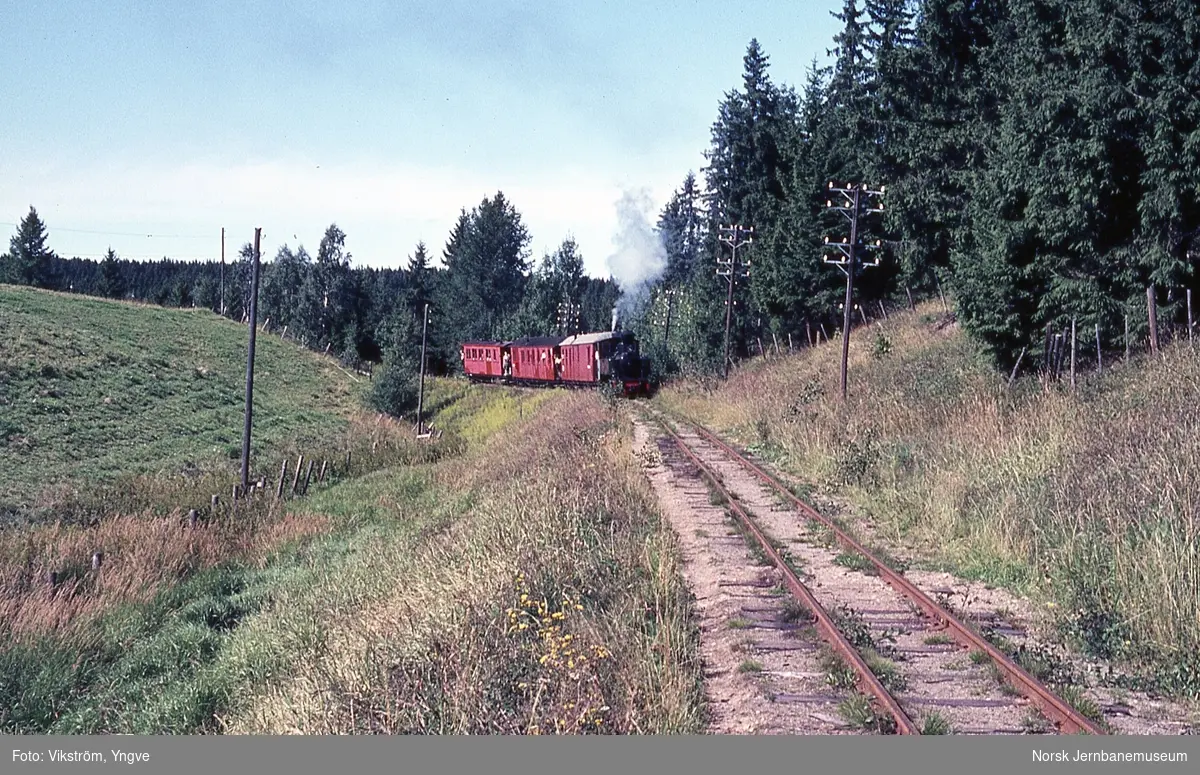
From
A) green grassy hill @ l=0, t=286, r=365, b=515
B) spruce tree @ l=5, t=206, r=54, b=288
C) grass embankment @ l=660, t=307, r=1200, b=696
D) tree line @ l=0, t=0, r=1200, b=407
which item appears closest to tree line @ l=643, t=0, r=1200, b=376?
tree line @ l=0, t=0, r=1200, b=407

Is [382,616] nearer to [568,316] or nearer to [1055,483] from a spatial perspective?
[1055,483]

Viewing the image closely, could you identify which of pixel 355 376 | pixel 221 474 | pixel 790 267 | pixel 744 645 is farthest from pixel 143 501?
pixel 355 376

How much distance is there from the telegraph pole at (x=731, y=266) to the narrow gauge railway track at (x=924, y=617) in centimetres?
2735

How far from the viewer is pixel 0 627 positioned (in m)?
14.2

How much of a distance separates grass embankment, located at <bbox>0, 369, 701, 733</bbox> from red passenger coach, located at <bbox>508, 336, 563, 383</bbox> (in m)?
23.0

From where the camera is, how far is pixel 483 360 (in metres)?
59.1

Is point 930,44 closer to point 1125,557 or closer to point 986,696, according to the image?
point 1125,557

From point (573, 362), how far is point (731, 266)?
339 inches

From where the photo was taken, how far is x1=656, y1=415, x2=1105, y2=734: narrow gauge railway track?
6.25 meters

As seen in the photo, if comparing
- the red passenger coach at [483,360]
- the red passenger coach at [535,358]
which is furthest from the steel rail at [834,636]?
the red passenger coach at [483,360]

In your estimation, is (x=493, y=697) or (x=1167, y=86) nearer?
(x=493, y=697)

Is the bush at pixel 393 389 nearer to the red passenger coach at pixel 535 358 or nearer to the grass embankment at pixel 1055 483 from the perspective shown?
the red passenger coach at pixel 535 358

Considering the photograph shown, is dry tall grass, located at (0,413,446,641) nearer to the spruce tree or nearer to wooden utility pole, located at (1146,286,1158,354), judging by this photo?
wooden utility pole, located at (1146,286,1158,354)

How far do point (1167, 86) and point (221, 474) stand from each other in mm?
26951
